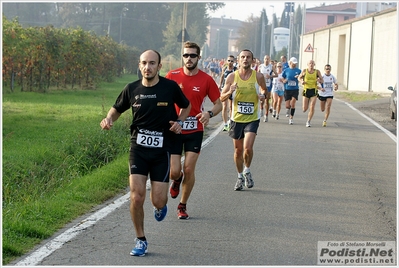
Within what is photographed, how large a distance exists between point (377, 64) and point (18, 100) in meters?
22.8

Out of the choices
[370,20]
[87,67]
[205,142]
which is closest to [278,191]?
[205,142]

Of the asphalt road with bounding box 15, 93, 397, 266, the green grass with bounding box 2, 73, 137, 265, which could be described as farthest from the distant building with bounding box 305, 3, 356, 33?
the asphalt road with bounding box 15, 93, 397, 266

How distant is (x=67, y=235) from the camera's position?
7613 mm

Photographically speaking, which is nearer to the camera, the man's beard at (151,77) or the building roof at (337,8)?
the man's beard at (151,77)

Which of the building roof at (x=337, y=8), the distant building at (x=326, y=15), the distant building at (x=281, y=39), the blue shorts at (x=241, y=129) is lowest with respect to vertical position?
the blue shorts at (x=241, y=129)

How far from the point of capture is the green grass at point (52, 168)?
8078mm

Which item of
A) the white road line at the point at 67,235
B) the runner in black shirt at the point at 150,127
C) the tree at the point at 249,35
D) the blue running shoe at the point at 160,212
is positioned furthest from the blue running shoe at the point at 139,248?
the tree at the point at 249,35

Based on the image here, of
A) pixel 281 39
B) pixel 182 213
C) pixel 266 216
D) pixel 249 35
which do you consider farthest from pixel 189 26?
pixel 182 213

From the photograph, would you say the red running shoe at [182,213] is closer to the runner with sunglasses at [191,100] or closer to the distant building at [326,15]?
the runner with sunglasses at [191,100]

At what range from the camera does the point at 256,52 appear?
366 feet

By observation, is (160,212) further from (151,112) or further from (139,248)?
(151,112)

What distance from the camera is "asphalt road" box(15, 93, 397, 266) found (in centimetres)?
695

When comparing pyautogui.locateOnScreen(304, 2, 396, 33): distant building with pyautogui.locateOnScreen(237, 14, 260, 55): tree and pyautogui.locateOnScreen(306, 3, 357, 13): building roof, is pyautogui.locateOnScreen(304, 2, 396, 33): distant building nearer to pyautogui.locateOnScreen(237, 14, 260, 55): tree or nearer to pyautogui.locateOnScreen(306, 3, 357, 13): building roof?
pyautogui.locateOnScreen(306, 3, 357, 13): building roof

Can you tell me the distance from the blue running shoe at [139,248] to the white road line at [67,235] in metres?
0.76
